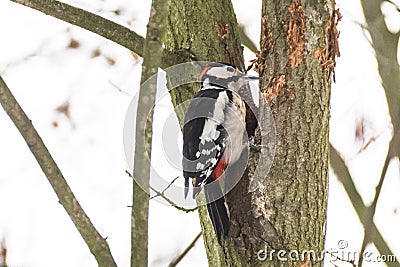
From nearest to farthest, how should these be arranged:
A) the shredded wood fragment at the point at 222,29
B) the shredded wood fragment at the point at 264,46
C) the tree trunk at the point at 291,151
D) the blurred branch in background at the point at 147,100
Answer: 1. the blurred branch in background at the point at 147,100
2. the tree trunk at the point at 291,151
3. the shredded wood fragment at the point at 264,46
4. the shredded wood fragment at the point at 222,29

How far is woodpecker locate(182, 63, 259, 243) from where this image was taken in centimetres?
222

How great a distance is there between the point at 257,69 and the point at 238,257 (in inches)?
27.2

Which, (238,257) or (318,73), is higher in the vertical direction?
(318,73)

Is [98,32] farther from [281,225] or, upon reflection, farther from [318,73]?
[281,225]

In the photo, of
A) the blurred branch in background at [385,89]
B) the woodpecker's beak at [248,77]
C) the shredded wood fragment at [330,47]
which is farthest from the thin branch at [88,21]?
the blurred branch in background at [385,89]

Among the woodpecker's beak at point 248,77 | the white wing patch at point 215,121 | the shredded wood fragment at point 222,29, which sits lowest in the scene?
the white wing patch at point 215,121

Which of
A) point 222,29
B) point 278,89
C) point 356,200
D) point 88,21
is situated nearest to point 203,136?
point 278,89

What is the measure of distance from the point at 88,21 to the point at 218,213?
791 millimetres

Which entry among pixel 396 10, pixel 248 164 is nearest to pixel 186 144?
pixel 248 164

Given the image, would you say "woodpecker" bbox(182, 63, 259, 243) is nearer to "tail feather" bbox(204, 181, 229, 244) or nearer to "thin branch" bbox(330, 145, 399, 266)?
"tail feather" bbox(204, 181, 229, 244)

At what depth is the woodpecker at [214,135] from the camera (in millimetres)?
2223

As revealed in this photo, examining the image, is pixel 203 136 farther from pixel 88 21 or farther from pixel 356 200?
pixel 356 200

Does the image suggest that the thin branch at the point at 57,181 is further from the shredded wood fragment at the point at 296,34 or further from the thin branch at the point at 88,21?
the shredded wood fragment at the point at 296,34

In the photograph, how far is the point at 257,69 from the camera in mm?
2383
